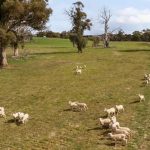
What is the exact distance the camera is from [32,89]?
135ft

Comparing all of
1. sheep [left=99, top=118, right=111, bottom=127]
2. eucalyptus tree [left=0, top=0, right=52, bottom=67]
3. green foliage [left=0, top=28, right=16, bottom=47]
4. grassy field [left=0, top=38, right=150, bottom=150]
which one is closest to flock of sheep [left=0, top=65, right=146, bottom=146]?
sheep [left=99, top=118, right=111, bottom=127]

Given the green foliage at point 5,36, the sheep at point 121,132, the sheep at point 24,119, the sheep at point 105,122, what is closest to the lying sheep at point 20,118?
the sheep at point 24,119

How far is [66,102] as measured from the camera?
33594 millimetres

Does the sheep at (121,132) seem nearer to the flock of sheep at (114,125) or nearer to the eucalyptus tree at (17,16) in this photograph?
the flock of sheep at (114,125)

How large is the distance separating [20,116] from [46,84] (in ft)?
55.4

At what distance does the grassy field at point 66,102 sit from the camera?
2300cm

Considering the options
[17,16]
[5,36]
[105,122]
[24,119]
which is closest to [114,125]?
[105,122]

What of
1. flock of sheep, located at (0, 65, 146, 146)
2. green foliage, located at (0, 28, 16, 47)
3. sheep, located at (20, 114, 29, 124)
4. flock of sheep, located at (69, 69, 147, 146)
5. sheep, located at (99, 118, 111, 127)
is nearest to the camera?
flock of sheep, located at (69, 69, 147, 146)

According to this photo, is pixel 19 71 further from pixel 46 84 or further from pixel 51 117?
pixel 51 117

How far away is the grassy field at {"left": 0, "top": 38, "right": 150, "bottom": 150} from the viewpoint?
23000 millimetres

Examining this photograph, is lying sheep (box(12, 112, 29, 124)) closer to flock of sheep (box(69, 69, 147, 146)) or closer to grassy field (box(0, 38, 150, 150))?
grassy field (box(0, 38, 150, 150))

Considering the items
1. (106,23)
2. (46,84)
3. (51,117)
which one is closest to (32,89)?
(46,84)

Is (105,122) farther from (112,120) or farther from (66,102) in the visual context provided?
(66,102)

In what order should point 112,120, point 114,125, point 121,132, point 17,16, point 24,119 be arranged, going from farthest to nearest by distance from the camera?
point 17,16
point 24,119
point 112,120
point 114,125
point 121,132
